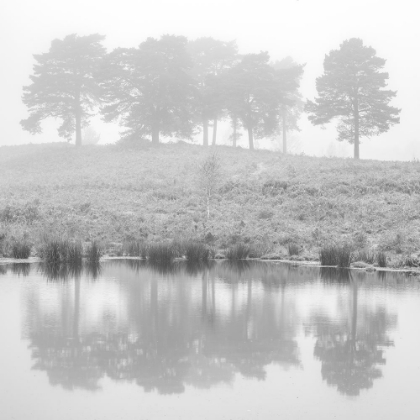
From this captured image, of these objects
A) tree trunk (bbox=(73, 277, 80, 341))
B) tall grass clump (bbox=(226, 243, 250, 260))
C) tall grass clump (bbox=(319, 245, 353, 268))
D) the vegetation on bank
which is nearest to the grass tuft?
tall grass clump (bbox=(319, 245, 353, 268))

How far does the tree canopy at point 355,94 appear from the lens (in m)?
42.2

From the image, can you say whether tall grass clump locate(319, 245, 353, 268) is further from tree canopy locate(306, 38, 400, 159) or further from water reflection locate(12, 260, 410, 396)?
tree canopy locate(306, 38, 400, 159)

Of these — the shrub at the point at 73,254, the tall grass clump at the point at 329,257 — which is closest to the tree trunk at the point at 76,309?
the shrub at the point at 73,254

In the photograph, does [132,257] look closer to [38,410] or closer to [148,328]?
[148,328]

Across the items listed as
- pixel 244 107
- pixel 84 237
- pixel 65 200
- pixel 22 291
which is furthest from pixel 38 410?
pixel 244 107

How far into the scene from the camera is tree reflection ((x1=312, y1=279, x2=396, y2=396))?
20.0ft

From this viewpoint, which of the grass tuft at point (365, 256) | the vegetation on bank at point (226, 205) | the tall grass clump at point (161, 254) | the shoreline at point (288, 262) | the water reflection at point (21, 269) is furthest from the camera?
the vegetation on bank at point (226, 205)

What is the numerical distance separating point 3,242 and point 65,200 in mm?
Answer: 9616

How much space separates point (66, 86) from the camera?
4812 cm

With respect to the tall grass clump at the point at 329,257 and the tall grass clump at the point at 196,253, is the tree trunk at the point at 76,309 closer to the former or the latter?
the tall grass clump at the point at 196,253

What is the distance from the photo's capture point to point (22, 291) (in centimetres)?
1121

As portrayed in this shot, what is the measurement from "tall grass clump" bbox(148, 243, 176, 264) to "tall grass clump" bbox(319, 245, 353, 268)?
492cm

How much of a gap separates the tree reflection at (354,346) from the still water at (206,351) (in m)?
0.02

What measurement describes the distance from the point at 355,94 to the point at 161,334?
38.3 metres
